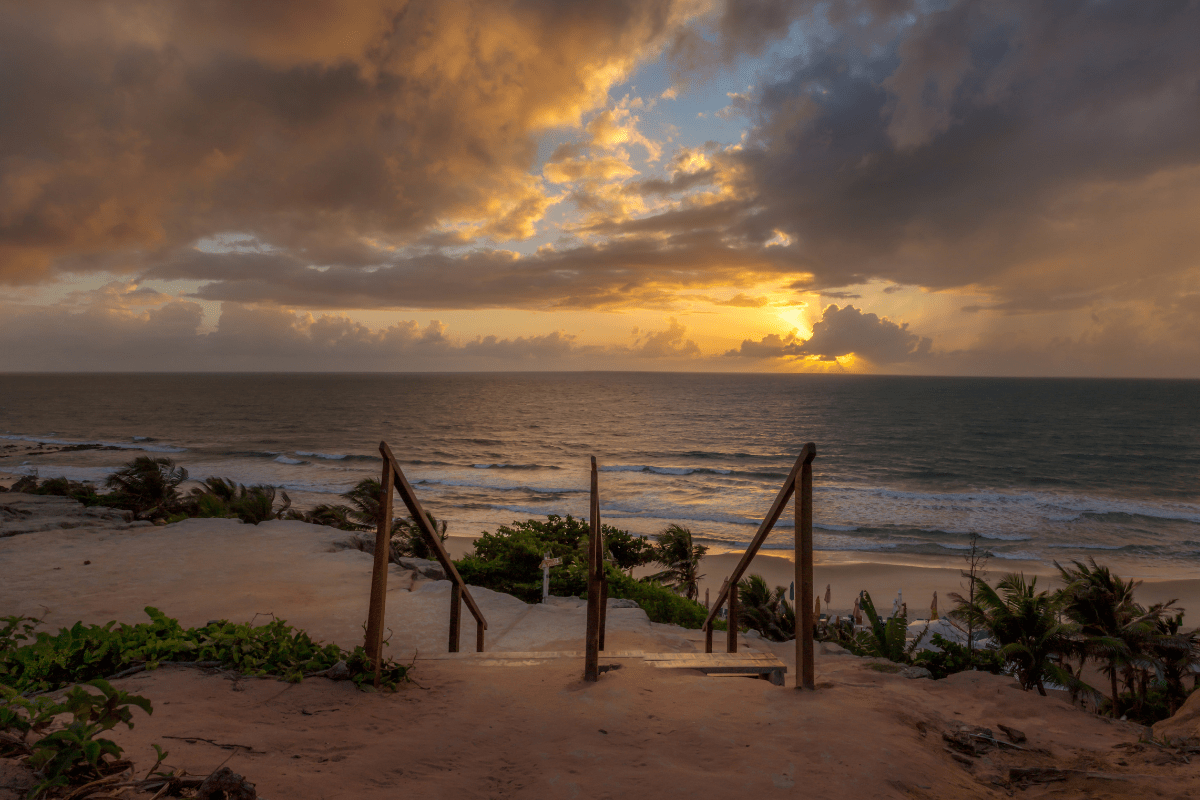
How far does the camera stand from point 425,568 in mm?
12484

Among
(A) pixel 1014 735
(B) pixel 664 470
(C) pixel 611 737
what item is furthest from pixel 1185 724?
(B) pixel 664 470

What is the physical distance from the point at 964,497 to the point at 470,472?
120 ft

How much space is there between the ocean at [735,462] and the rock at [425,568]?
8886 millimetres

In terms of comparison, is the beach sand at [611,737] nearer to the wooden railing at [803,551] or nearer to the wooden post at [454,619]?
the wooden railing at [803,551]

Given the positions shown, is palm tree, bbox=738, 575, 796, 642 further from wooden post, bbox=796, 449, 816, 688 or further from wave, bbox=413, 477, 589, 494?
wave, bbox=413, 477, 589, 494

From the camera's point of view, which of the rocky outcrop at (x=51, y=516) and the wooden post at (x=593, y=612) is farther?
the rocky outcrop at (x=51, y=516)

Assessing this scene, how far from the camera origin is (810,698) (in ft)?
15.5

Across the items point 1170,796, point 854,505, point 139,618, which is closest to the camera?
point 1170,796

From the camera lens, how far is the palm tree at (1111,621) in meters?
10.1

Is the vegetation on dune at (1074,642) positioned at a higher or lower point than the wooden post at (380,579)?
lower

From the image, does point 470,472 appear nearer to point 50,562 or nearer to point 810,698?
point 50,562

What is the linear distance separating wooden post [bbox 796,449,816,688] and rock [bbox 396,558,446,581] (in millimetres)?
8559

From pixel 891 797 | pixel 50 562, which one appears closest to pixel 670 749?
pixel 891 797

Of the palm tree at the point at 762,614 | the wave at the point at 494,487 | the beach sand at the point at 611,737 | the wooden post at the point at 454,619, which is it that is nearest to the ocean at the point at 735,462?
the wave at the point at 494,487
